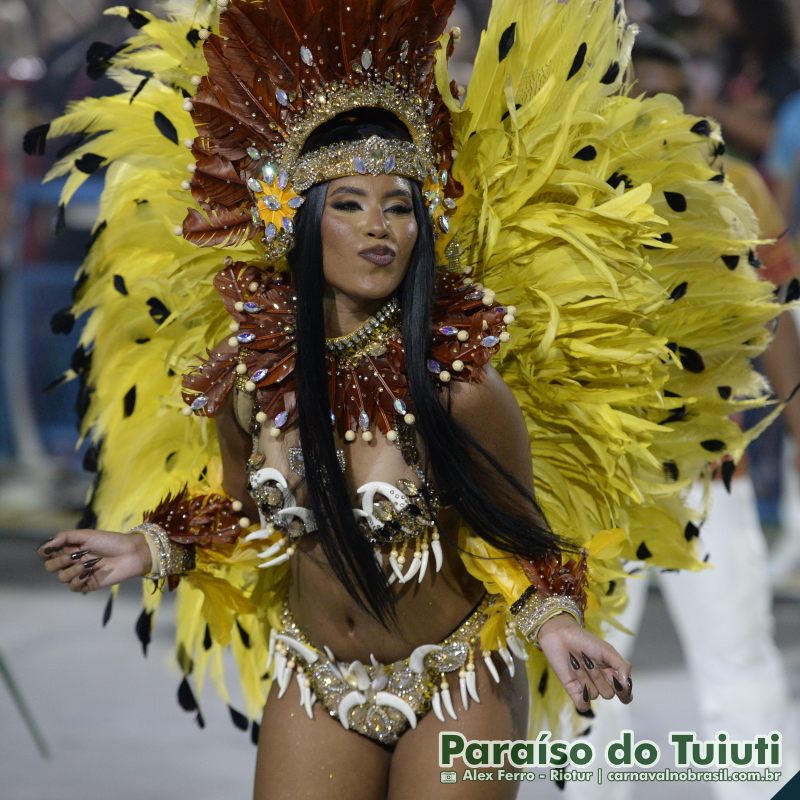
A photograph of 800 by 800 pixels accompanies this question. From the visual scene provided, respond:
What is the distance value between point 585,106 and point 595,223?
0.72ft

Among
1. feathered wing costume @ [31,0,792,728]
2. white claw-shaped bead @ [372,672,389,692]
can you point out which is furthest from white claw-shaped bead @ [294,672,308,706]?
feathered wing costume @ [31,0,792,728]

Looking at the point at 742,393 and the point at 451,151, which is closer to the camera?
the point at 451,151

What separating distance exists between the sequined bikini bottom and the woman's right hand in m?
0.34

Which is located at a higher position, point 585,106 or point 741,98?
point 741,98

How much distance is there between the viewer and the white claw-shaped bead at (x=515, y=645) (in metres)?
2.24

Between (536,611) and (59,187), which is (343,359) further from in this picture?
(59,187)

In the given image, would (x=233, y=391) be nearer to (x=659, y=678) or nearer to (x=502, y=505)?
(x=502, y=505)

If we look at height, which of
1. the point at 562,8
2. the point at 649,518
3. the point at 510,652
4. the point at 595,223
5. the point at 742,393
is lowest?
the point at 510,652

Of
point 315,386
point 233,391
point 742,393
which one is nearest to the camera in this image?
point 315,386

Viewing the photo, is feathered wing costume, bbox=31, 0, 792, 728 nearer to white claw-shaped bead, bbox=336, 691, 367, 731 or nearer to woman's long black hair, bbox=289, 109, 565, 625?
woman's long black hair, bbox=289, 109, 565, 625

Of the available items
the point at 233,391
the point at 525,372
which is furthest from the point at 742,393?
the point at 233,391

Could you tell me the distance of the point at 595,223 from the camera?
2355 mm

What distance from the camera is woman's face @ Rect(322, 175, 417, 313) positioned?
2.08m

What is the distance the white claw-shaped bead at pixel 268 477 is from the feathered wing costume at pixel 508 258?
0.23 m
